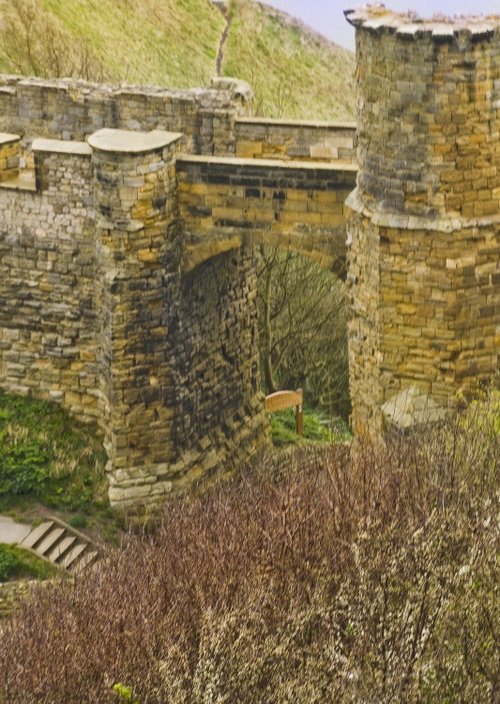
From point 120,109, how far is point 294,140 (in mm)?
2580

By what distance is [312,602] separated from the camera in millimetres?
14164

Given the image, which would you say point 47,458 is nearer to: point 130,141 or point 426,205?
point 130,141

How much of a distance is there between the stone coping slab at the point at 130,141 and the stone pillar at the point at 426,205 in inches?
110

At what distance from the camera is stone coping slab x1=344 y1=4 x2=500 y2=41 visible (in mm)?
17156

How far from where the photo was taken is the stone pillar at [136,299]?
20.5m

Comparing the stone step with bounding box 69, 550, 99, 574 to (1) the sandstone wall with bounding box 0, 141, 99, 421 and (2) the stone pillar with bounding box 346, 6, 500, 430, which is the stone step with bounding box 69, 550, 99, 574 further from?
(2) the stone pillar with bounding box 346, 6, 500, 430

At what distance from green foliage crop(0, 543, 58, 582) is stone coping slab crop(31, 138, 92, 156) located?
16.1ft

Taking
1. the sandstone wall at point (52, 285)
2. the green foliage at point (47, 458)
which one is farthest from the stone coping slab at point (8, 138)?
the green foliage at point (47, 458)

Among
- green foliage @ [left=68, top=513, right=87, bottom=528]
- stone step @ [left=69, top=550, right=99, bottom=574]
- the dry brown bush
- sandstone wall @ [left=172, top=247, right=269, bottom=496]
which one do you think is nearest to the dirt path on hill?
sandstone wall @ [left=172, top=247, right=269, bottom=496]

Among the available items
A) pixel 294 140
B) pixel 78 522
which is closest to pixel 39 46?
pixel 294 140

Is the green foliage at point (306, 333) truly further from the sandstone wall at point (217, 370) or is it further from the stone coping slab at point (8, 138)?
the stone coping slab at point (8, 138)

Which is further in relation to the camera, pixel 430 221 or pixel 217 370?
pixel 217 370

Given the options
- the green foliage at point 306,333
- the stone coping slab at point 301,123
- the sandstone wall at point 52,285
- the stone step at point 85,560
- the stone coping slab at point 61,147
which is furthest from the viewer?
the green foliage at point 306,333

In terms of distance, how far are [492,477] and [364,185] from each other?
13.3ft
